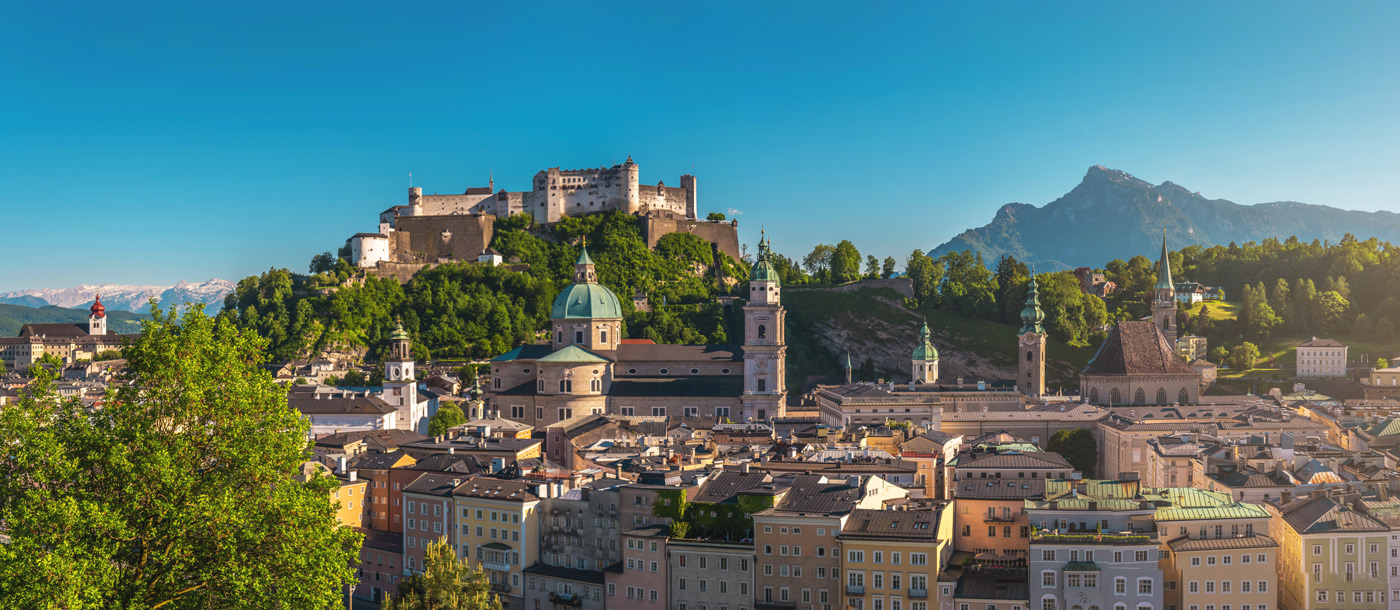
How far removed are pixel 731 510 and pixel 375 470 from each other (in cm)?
2245

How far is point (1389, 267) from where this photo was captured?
409 feet

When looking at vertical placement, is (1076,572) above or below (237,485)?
below

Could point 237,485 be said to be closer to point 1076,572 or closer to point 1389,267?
point 1076,572

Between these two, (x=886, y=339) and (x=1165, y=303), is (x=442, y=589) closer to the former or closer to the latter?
(x=886, y=339)

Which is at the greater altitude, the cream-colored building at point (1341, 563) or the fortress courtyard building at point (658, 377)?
the fortress courtyard building at point (658, 377)

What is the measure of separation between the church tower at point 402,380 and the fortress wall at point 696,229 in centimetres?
2877

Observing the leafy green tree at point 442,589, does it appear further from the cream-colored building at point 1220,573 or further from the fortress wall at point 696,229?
the fortress wall at point 696,229

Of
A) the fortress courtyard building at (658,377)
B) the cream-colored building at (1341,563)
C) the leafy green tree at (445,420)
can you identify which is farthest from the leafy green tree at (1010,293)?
the cream-colored building at (1341,563)

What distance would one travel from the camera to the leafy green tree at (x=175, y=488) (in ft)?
67.7

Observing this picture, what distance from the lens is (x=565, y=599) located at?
46.5m

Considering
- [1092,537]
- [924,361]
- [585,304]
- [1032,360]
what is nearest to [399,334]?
[585,304]

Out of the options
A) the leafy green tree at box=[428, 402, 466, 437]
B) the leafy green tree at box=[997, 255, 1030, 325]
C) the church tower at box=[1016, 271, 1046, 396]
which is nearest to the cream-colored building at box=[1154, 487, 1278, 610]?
the church tower at box=[1016, 271, 1046, 396]

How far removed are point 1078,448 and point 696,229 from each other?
216 ft

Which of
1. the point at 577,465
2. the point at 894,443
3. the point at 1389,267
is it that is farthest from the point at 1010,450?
the point at 1389,267
